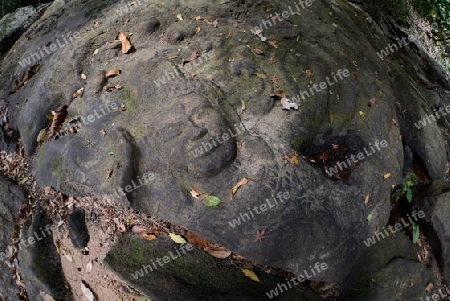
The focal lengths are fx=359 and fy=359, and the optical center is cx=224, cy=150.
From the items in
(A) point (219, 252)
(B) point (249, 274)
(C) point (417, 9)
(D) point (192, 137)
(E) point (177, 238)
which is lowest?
(C) point (417, 9)

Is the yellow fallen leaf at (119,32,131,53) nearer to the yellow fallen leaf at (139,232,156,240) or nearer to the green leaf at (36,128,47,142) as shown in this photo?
the green leaf at (36,128,47,142)

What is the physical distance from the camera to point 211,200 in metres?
3.06

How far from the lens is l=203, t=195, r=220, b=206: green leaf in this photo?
3.06 m

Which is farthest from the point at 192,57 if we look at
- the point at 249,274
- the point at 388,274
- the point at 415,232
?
the point at 415,232

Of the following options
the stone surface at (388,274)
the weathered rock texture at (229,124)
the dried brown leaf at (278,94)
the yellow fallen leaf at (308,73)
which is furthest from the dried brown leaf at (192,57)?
the stone surface at (388,274)

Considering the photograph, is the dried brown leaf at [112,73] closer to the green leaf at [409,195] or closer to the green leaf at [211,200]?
the green leaf at [211,200]

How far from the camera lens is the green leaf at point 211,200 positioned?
3.06 meters

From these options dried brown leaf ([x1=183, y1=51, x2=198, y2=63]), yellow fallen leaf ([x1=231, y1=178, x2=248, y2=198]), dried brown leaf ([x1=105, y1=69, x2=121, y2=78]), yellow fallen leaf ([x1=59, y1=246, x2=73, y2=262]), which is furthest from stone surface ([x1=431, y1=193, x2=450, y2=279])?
yellow fallen leaf ([x1=59, y1=246, x2=73, y2=262])

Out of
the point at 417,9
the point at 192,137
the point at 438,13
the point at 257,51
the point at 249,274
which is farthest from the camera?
the point at 438,13

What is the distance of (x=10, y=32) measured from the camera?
6.35 metres

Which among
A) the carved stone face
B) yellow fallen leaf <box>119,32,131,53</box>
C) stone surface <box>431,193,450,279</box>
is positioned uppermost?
yellow fallen leaf <box>119,32,131,53</box>

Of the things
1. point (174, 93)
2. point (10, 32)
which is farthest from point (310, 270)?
point (10, 32)

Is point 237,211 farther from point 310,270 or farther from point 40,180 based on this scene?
point 40,180

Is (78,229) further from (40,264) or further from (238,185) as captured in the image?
(238,185)
